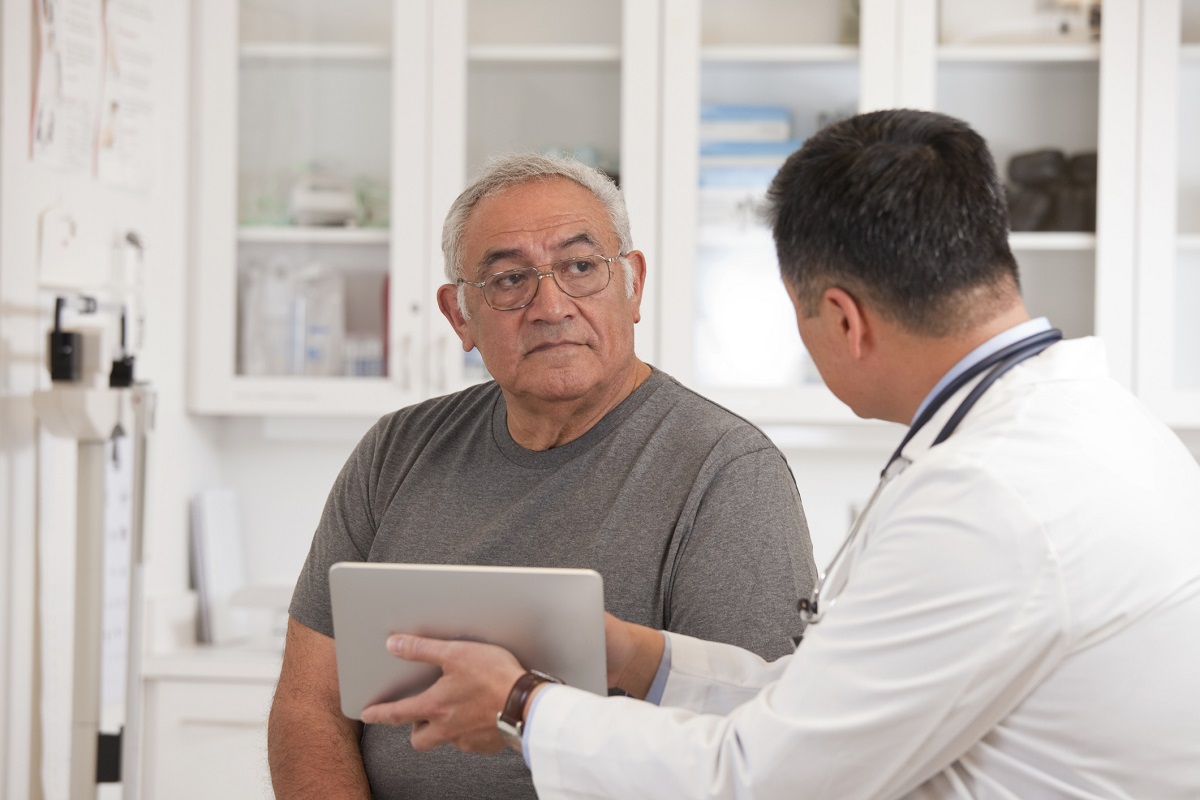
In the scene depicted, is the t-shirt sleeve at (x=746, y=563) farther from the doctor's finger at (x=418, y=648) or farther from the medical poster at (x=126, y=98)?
the medical poster at (x=126, y=98)

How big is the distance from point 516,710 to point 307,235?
1.90 m

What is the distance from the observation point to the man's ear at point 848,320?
1.01m

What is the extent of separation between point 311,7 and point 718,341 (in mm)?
1149

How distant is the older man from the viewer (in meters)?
1.40

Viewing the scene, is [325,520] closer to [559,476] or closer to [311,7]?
[559,476]

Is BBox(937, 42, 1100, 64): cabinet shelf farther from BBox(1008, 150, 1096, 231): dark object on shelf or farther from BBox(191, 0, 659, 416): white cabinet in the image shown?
BBox(191, 0, 659, 416): white cabinet

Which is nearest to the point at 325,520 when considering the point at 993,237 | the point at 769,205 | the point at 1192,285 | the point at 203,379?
the point at 769,205

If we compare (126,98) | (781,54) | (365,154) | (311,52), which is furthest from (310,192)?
(781,54)

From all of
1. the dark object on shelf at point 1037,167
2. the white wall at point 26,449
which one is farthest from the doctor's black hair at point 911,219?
the dark object on shelf at point 1037,167

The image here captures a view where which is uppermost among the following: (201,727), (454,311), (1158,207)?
(1158,207)

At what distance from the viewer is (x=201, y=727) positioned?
253 centimetres

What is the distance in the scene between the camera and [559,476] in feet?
4.96

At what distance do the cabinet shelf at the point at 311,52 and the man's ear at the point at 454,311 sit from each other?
1175 millimetres

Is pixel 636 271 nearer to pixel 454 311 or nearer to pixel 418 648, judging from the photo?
pixel 454 311
